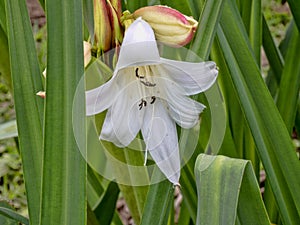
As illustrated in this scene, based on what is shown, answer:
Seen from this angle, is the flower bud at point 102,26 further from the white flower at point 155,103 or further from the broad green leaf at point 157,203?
the broad green leaf at point 157,203

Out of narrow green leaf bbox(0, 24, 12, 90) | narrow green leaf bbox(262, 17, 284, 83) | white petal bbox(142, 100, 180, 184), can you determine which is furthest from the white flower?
narrow green leaf bbox(262, 17, 284, 83)

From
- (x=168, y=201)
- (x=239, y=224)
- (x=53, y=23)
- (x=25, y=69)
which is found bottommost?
(x=239, y=224)

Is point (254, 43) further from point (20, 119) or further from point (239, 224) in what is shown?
point (20, 119)

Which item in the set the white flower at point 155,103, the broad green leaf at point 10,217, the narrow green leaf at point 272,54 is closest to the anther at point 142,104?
the white flower at point 155,103

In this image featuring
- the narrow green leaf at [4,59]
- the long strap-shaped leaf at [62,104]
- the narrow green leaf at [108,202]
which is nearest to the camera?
the long strap-shaped leaf at [62,104]

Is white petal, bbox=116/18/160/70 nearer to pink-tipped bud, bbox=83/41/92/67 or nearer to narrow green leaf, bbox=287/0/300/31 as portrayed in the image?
pink-tipped bud, bbox=83/41/92/67

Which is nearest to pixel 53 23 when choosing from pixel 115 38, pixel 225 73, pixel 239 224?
pixel 115 38
